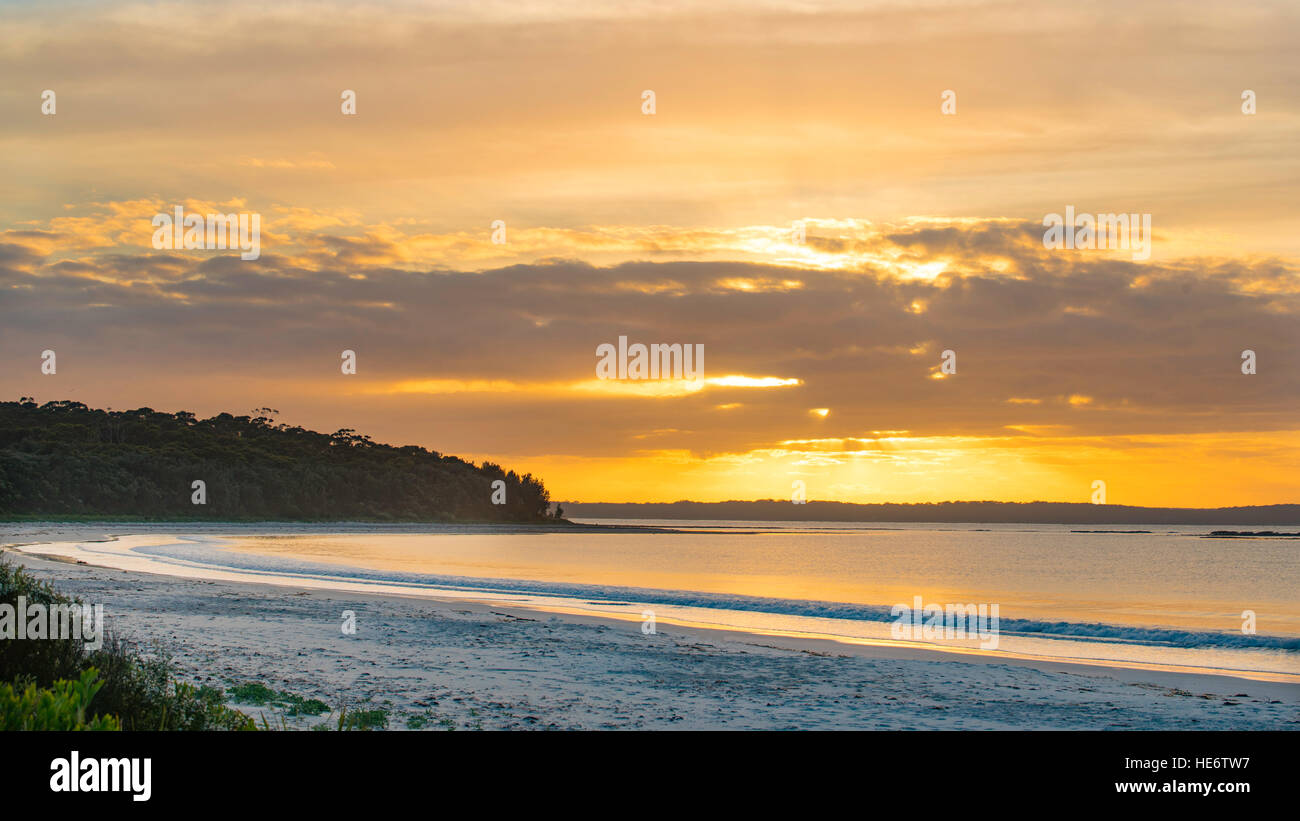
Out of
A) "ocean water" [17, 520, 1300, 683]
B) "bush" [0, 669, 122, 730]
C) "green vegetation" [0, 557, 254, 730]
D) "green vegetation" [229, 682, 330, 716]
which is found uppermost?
"bush" [0, 669, 122, 730]

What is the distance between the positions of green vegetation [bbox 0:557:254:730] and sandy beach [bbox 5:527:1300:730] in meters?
1.44

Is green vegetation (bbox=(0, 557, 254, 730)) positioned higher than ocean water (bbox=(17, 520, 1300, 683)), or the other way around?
green vegetation (bbox=(0, 557, 254, 730))

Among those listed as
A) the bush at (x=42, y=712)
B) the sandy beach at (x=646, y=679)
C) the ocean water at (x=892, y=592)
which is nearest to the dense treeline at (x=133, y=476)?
the ocean water at (x=892, y=592)

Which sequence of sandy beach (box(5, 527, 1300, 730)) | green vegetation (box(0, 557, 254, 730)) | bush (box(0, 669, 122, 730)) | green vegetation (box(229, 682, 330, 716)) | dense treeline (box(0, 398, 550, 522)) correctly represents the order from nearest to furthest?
bush (box(0, 669, 122, 730)) < green vegetation (box(0, 557, 254, 730)) < green vegetation (box(229, 682, 330, 716)) < sandy beach (box(5, 527, 1300, 730)) < dense treeline (box(0, 398, 550, 522))

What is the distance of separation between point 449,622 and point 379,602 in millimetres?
6899

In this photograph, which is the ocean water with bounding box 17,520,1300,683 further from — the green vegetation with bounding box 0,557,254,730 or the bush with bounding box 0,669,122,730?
the bush with bounding box 0,669,122,730

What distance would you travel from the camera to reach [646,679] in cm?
1692

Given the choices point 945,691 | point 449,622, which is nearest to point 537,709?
point 945,691

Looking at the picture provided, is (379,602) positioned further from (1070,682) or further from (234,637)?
(1070,682)

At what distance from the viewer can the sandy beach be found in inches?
538

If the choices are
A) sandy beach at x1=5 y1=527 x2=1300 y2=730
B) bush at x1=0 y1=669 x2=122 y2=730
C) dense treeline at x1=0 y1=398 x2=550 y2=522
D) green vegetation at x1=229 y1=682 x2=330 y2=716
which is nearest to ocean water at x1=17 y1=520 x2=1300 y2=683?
sandy beach at x1=5 y1=527 x2=1300 y2=730

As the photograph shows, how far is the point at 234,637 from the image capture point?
67.5 feet

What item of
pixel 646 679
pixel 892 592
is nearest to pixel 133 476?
pixel 892 592
